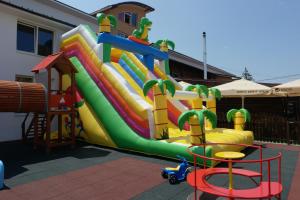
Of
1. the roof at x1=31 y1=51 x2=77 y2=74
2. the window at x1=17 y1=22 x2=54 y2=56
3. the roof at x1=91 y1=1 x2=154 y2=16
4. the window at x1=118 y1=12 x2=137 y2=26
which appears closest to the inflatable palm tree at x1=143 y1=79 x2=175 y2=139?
the roof at x1=31 y1=51 x2=77 y2=74

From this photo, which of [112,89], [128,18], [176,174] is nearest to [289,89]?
[112,89]

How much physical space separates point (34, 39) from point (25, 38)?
416 mm

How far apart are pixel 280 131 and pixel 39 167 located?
1048 centimetres

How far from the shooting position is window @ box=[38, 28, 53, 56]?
12.8m

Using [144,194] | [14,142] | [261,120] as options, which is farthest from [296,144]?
[14,142]

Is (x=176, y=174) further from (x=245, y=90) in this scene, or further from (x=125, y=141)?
(x=245, y=90)

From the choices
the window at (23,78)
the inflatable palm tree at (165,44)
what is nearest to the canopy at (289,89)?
the inflatable palm tree at (165,44)

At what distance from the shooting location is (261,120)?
12883mm

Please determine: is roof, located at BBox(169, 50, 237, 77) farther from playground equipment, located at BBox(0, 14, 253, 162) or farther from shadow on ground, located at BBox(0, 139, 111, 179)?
shadow on ground, located at BBox(0, 139, 111, 179)

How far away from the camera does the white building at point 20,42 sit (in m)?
11.0

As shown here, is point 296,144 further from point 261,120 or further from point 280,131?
point 261,120

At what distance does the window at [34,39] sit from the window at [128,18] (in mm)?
16991

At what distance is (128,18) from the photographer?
97.6 ft

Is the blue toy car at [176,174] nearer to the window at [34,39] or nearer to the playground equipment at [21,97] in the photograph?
the playground equipment at [21,97]
